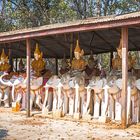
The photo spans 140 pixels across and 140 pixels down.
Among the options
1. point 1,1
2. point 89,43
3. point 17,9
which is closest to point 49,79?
point 89,43

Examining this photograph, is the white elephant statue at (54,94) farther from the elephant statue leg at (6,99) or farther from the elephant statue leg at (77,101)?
the elephant statue leg at (6,99)

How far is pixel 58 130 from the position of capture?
32.1ft

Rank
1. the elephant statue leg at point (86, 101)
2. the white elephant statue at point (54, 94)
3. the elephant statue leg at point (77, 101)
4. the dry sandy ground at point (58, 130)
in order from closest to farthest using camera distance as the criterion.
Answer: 1. the dry sandy ground at point (58, 130)
2. the elephant statue leg at point (86, 101)
3. the elephant statue leg at point (77, 101)
4. the white elephant statue at point (54, 94)

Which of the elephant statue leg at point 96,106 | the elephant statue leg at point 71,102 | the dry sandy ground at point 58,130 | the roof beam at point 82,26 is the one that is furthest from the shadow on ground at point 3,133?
the roof beam at point 82,26

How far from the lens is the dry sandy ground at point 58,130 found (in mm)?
8852

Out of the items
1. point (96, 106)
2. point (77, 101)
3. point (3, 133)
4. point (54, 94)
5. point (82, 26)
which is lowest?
point (3, 133)

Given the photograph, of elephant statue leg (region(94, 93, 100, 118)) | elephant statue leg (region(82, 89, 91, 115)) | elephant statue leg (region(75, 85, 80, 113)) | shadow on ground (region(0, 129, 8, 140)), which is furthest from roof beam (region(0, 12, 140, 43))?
shadow on ground (region(0, 129, 8, 140))

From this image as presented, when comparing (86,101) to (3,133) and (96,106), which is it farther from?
(3,133)

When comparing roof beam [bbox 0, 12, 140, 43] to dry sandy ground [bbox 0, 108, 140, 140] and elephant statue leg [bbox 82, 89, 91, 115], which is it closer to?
elephant statue leg [bbox 82, 89, 91, 115]

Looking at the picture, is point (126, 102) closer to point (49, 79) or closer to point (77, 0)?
point (49, 79)

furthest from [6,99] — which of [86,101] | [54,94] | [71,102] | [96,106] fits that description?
[96,106]

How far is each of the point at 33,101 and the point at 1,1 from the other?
74.2 ft

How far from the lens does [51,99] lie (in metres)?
13.2

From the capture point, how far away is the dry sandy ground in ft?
29.0
